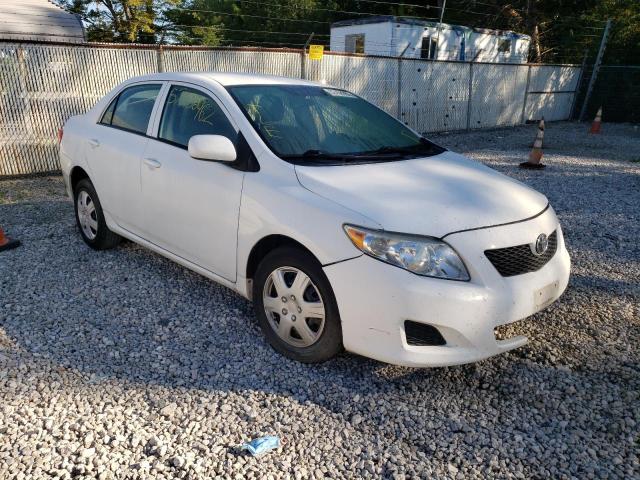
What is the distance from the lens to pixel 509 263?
2809mm

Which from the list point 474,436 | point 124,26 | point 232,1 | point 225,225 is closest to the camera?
point 474,436

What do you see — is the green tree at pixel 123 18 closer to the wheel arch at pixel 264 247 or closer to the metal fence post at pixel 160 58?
the metal fence post at pixel 160 58

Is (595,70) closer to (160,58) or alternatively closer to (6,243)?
(160,58)

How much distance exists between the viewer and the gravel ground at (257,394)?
2.41m

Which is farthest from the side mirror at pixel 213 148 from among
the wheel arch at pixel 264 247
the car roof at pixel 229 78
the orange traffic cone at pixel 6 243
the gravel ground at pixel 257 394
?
the orange traffic cone at pixel 6 243

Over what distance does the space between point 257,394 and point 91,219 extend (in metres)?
3.01

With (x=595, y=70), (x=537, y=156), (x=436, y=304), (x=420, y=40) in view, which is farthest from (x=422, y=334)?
(x=595, y=70)

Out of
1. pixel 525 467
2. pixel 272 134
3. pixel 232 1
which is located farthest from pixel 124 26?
pixel 525 467

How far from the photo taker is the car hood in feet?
8.99

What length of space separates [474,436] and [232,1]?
135 ft

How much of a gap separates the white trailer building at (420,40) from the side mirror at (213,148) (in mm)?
16419

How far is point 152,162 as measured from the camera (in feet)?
12.9

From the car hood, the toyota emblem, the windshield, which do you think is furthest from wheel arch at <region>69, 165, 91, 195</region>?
the toyota emblem

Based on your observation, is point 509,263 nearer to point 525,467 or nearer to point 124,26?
point 525,467
